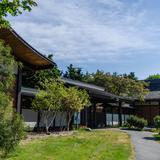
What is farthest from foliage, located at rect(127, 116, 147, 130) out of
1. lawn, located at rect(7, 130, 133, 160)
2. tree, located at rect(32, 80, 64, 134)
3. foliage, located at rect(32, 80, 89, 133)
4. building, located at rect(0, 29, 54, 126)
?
building, located at rect(0, 29, 54, 126)

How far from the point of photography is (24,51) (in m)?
17.9

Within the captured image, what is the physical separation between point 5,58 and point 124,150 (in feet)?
27.3

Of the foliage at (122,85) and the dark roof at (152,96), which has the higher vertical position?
the foliage at (122,85)

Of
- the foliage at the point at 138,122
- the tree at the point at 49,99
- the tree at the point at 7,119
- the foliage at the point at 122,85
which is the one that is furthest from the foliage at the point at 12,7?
the foliage at the point at 122,85

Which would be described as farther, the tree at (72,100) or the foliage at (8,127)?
the tree at (72,100)

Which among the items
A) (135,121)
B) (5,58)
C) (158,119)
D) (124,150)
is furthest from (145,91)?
(5,58)

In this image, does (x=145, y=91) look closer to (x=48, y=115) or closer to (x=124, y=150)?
(x=48, y=115)

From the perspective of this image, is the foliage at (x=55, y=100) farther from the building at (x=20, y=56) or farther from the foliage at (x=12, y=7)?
the foliage at (x=12, y=7)

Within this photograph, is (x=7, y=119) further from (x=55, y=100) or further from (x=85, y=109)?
(x=85, y=109)

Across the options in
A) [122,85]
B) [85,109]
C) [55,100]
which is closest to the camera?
[55,100]

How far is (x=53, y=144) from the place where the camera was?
16.5 m

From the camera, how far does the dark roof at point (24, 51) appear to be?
1631 cm

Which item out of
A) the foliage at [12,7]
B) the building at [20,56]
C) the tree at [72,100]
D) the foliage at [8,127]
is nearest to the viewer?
the foliage at [12,7]

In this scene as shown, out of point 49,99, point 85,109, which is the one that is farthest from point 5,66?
point 85,109
